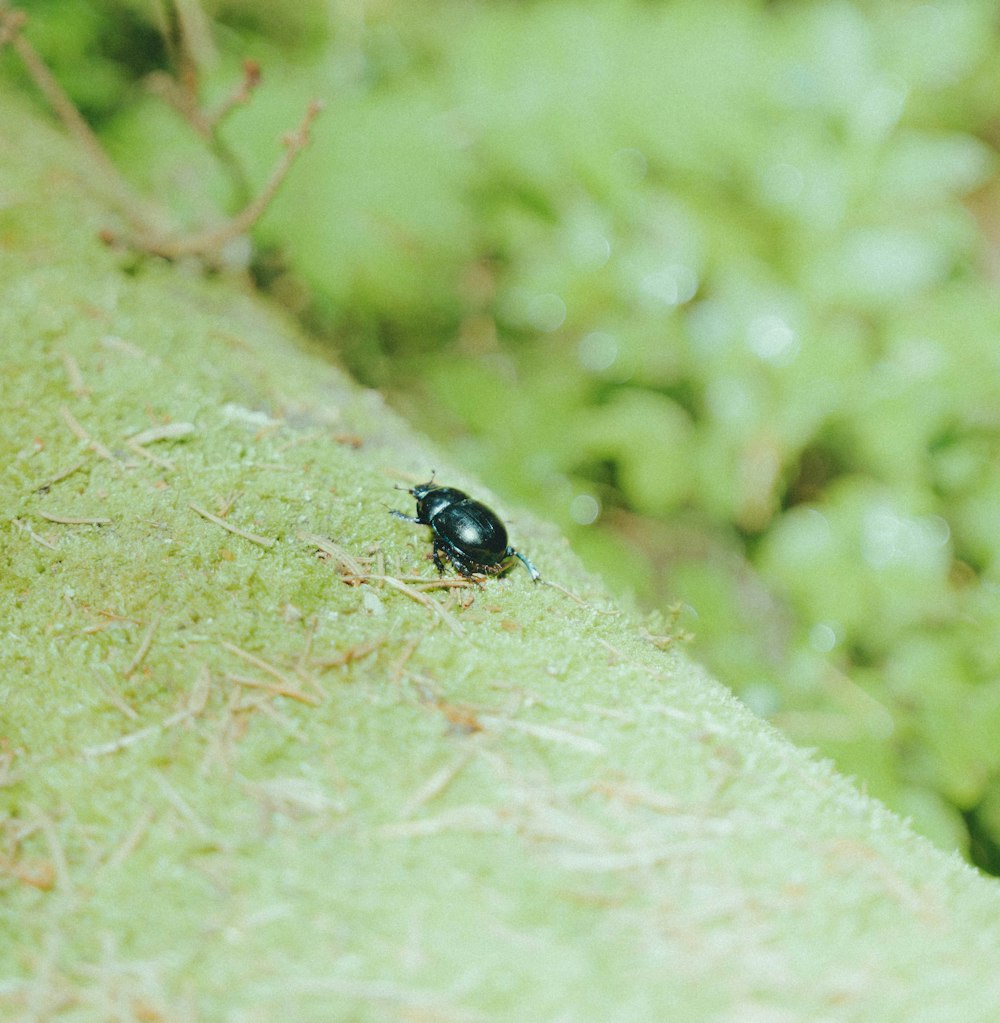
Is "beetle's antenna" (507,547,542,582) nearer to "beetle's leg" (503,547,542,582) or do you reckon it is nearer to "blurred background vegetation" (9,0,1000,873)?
"beetle's leg" (503,547,542,582)

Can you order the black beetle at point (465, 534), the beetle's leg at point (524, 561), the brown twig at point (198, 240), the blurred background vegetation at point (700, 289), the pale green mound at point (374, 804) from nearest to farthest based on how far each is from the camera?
the pale green mound at point (374, 804)
the black beetle at point (465, 534)
the beetle's leg at point (524, 561)
the brown twig at point (198, 240)
the blurred background vegetation at point (700, 289)

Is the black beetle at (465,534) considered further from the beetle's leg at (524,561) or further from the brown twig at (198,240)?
the brown twig at (198,240)

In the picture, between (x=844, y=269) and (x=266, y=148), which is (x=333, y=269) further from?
(x=844, y=269)

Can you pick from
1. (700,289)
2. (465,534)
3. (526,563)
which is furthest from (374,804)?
(700,289)

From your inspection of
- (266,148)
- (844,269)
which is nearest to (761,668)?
(844,269)

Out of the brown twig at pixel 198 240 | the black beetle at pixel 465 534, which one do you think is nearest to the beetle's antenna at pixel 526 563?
the black beetle at pixel 465 534

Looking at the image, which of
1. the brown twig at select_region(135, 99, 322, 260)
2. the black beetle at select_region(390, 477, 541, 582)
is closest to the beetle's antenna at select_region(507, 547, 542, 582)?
the black beetle at select_region(390, 477, 541, 582)
